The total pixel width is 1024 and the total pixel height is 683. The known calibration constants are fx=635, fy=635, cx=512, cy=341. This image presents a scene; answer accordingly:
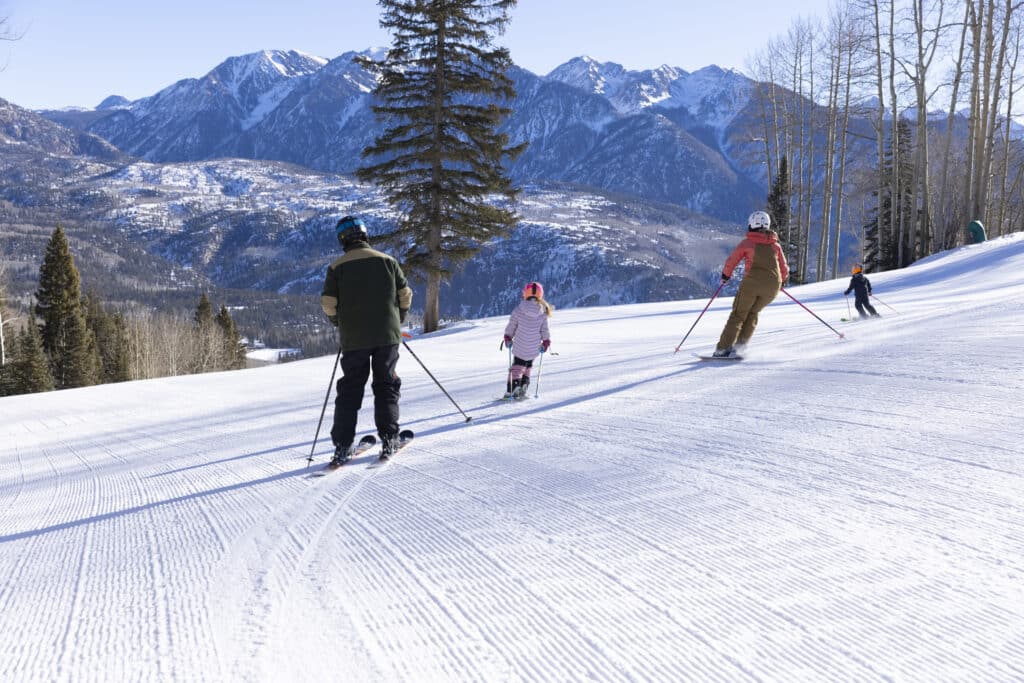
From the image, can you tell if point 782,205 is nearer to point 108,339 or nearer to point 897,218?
point 897,218

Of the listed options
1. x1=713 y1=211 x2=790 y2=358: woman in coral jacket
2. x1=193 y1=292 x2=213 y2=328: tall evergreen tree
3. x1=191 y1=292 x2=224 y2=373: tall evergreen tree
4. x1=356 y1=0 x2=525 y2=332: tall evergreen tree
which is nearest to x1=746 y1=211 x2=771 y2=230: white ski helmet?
x1=713 y1=211 x2=790 y2=358: woman in coral jacket

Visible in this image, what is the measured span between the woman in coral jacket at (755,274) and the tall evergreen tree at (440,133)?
572 inches

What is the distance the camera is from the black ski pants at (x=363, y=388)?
4.94 metres

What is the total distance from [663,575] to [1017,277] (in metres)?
17.6

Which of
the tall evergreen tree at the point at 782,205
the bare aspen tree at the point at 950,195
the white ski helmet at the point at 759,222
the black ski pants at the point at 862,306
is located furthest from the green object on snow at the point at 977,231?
the white ski helmet at the point at 759,222

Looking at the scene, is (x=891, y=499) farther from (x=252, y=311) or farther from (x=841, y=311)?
(x=252, y=311)

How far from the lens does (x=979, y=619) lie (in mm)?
2188

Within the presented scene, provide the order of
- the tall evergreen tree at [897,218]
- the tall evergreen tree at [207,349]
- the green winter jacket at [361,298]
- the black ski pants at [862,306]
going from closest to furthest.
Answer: the green winter jacket at [361,298]
the black ski pants at [862,306]
the tall evergreen tree at [897,218]
the tall evergreen tree at [207,349]

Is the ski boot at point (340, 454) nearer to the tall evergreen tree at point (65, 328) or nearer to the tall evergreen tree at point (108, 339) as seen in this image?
the tall evergreen tree at point (65, 328)

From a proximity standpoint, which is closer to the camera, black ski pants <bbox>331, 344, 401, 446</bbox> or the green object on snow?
black ski pants <bbox>331, 344, 401, 446</bbox>

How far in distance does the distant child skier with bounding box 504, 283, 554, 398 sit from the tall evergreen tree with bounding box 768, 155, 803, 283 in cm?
3169

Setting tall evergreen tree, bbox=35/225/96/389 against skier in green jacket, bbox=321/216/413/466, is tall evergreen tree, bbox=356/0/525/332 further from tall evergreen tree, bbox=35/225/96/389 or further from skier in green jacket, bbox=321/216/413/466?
tall evergreen tree, bbox=35/225/96/389

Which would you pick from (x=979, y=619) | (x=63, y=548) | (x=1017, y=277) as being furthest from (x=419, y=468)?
(x=1017, y=277)

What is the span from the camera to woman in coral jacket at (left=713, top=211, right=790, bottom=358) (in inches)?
328
